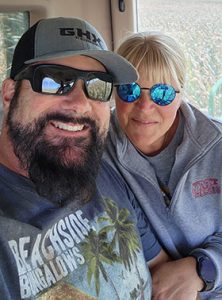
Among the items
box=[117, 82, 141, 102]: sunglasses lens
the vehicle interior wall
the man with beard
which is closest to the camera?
the man with beard

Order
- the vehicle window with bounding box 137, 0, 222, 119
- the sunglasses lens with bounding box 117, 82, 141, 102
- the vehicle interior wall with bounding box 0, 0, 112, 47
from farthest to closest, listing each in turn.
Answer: the vehicle window with bounding box 137, 0, 222, 119
the vehicle interior wall with bounding box 0, 0, 112, 47
the sunglasses lens with bounding box 117, 82, 141, 102

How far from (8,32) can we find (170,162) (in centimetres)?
96

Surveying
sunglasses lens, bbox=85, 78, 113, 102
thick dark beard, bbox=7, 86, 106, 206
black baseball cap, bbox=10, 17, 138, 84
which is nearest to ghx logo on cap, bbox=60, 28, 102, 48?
black baseball cap, bbox=10, 17, 138, 84

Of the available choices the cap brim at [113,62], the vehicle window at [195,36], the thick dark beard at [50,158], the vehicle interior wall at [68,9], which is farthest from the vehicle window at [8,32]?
the thick dark beard at [50,158]

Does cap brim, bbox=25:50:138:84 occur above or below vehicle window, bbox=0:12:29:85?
below

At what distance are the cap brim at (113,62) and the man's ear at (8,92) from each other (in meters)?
0.09

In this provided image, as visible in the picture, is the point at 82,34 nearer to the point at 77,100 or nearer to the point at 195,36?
the point at 77,100

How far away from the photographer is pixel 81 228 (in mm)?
1173

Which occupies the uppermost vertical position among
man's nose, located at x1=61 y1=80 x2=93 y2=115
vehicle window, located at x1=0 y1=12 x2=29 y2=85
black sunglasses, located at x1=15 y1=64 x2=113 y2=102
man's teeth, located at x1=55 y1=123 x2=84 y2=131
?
vehicle window, located at x1=0 y1=12 x2=29 y2=85

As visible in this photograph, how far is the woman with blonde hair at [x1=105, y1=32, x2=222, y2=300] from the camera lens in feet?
4.91

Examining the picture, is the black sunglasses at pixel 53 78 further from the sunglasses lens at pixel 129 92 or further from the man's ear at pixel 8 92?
the sunglasses lens at pixel 129 92

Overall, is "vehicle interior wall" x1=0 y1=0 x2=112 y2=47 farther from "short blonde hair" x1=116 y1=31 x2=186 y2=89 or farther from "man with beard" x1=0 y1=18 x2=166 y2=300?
"man with beard" x1=0 y1=18 x2=166 y2=300

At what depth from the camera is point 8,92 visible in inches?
46.6

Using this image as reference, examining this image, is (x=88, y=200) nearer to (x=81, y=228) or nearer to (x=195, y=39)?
(x=81, y=228)
